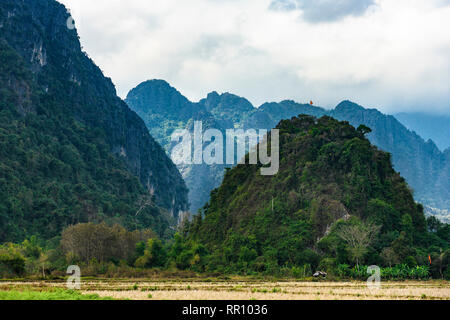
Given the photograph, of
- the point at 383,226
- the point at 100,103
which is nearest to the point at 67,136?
the point at 100,103

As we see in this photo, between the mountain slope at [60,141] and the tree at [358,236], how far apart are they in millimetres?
48539

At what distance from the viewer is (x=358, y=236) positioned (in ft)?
171

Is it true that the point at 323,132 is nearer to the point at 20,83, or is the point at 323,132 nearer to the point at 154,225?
the point at 154,225

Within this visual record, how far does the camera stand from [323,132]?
71.3m

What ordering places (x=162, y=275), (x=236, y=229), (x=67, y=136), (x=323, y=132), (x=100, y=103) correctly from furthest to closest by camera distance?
(x=100, y=103) < (x=67, y=136) < (x=323, y=132) < (x=236, y=229) < (x=162, y=275)

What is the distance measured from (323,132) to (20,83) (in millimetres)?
65251

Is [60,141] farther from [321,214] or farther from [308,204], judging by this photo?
[321,214]

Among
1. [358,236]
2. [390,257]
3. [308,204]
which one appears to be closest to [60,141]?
[308,204]

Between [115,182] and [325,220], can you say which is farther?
[115,182]

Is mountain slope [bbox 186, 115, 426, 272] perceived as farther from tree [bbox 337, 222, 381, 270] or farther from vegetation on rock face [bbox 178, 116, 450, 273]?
tree [bbox 337, 222, 381, 270]

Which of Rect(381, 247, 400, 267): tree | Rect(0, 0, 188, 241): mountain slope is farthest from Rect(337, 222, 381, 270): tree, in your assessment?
Rect(0, 0, 188, 241): mountain slope

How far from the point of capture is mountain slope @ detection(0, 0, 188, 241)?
270 ft

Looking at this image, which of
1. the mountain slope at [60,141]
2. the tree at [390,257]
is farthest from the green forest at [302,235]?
the mountain slope at [60,141]

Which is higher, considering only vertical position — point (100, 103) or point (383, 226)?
point (100, 103)
